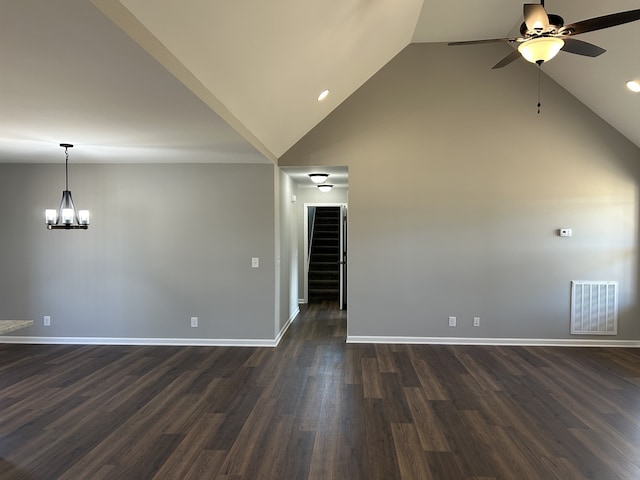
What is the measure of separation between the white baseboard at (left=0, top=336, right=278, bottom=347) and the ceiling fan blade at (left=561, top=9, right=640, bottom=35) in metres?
4.36

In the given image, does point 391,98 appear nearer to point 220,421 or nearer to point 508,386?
point 508,386

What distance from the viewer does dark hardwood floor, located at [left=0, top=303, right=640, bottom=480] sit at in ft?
8.75

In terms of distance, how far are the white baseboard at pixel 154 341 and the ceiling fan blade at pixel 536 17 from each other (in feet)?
14.0

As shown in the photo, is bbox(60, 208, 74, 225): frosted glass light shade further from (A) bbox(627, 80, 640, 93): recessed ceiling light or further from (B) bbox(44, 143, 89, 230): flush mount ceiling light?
(A) bbox(627, 80, 640, 93): recessed ceiling light

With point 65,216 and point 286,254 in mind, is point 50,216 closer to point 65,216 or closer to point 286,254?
point 65,216

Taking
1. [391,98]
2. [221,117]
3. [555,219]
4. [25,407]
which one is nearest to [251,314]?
[25,407]

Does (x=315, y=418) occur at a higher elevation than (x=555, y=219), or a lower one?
lower

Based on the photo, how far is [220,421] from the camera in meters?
3.28

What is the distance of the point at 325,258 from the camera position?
988cm

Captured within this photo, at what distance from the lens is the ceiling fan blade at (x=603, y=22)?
2408 millimetres

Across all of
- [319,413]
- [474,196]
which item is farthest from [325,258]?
[319,413]

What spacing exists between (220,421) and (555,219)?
15.1ft

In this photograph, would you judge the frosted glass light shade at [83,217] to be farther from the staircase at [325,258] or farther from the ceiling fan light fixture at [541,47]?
the staircase at [325,258]

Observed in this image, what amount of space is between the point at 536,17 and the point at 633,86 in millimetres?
2602
